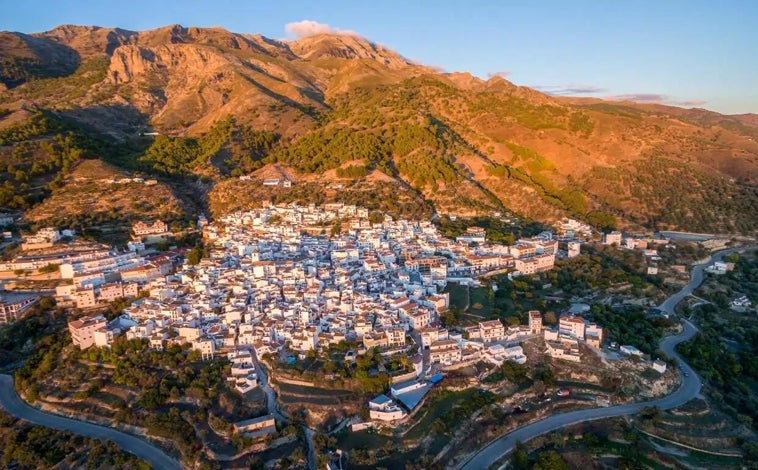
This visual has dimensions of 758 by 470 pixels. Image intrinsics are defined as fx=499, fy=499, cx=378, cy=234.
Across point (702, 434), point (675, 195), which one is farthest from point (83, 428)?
point (675, 195)

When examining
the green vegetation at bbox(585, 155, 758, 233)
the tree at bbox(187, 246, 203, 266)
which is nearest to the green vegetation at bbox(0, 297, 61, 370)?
the tree at bbox(187, 246, 203, 266)

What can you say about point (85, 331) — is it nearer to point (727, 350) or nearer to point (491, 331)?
point (491, 331)

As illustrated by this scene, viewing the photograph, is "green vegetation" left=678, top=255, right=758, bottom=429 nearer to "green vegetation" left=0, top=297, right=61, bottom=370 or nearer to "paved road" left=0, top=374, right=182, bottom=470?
"paved road" left=0, top=374, right=182, bottom=470

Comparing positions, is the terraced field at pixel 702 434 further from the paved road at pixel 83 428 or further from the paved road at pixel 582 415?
the paved road at pixel 83 428

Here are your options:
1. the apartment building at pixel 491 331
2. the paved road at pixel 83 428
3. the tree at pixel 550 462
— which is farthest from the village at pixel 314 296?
the tree at pixel 550 462

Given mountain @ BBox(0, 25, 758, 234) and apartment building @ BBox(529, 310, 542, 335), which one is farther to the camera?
mountain @ BBox(0, 25, 758, 234)

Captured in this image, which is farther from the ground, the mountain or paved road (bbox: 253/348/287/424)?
the mountain

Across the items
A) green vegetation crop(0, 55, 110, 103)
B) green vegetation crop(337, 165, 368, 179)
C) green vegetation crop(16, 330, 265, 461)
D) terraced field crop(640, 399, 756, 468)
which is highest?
green vegetation crop(0, 55, 110, 103)
